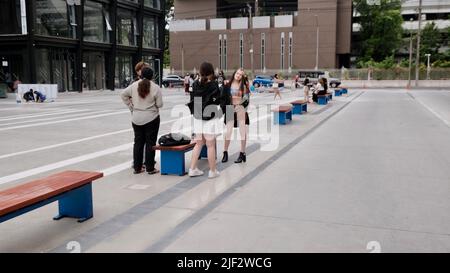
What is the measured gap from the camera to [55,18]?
115ft

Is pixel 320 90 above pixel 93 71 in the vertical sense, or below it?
below

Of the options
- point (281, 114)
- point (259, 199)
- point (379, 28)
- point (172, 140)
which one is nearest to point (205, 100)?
point (172, 140)

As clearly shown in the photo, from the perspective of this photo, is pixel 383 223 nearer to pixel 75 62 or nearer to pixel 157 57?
pixel 75 62

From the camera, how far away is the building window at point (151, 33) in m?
48.7

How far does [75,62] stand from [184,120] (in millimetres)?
23935

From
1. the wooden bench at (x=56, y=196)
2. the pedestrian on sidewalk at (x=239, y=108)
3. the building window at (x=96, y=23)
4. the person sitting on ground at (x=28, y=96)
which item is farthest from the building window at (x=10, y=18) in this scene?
the wooden bench at (x=56, y=196)

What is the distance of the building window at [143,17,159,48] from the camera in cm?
4866

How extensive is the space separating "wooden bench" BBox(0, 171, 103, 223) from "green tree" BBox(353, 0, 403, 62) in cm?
7762

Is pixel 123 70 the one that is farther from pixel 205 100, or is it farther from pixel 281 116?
pixel 205 100

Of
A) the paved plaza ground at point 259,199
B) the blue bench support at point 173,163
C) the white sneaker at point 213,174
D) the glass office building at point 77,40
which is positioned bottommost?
the paved plaza ground at point 259,199

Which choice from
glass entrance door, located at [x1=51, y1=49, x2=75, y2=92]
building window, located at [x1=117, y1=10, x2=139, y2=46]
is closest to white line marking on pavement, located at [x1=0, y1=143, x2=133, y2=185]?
glass entrance door, located at [x1=51, y1=49, x2=75, y2=92]

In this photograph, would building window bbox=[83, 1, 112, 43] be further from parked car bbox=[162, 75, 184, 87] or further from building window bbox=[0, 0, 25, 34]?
parked car bbox=[162, 75, 184, 87]

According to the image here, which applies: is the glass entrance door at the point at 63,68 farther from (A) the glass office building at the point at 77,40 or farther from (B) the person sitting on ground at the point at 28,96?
(B) the person sitting on ground at the point at 28,96

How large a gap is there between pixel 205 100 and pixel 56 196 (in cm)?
310
